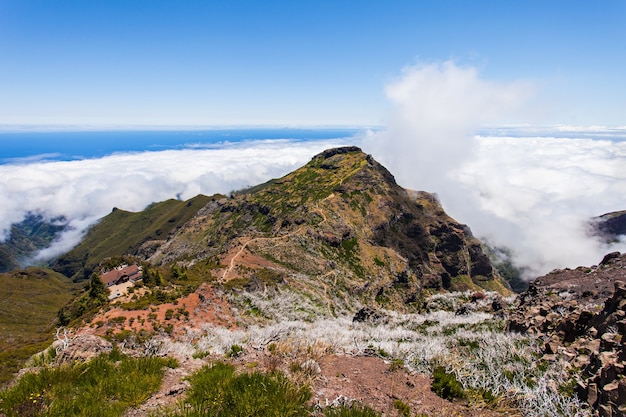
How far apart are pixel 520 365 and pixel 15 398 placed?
46.6ft

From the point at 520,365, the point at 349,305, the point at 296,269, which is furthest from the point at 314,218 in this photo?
the point at 520,365

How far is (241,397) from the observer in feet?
19.0

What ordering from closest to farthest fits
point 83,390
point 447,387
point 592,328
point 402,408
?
1. point 83,390
2. point 402,408
3. point 447,387
4. point 592,328

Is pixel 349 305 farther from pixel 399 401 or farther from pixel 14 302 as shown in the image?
pixel 14 302

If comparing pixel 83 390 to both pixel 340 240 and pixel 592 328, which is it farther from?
pixel 340 240

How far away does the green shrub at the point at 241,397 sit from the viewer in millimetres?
5590

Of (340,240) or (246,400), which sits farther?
(340,240)

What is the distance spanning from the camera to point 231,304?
42.9 meters

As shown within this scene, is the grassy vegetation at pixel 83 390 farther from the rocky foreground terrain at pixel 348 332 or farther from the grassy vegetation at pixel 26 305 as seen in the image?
the grassy vegetation at pixel 26 305

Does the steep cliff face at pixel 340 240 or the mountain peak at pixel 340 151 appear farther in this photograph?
the mountain peak at pixel 340 151

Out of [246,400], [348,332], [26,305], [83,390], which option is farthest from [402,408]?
[26,305]

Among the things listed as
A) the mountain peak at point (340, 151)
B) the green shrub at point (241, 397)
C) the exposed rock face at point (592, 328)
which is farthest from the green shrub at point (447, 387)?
the mountain peak at point (340, 151)

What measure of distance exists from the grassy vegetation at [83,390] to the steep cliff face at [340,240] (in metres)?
43.8

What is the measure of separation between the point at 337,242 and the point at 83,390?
97.5m
